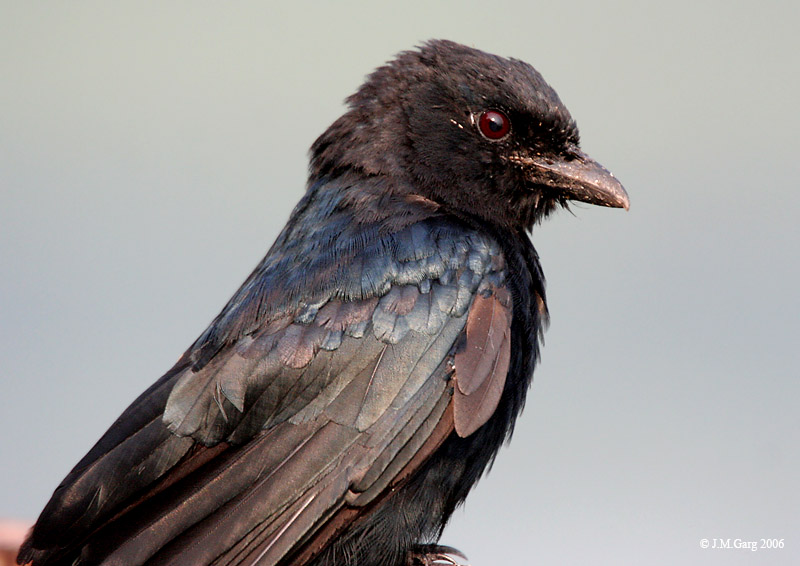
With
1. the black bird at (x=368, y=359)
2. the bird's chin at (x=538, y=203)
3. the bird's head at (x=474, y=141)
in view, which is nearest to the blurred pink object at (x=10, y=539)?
the black bird at (x=368, y=359)

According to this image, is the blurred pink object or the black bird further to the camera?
the blurred pink object

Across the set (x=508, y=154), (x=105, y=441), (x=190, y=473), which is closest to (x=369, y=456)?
(x=190, y=473)

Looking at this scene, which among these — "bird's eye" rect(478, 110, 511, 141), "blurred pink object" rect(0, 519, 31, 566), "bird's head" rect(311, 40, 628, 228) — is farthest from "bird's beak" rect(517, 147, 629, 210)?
"blurred pink object" rect(0, 519, 31, 566)

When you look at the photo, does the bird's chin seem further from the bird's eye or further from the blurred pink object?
the blurred pink object

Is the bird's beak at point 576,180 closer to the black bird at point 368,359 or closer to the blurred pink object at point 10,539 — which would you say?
the black bird at point 368,359

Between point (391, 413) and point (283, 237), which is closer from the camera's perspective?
point (391, 413)

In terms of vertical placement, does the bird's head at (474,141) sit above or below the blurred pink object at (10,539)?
above

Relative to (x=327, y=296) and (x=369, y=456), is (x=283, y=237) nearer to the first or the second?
(x=327, y=296)
